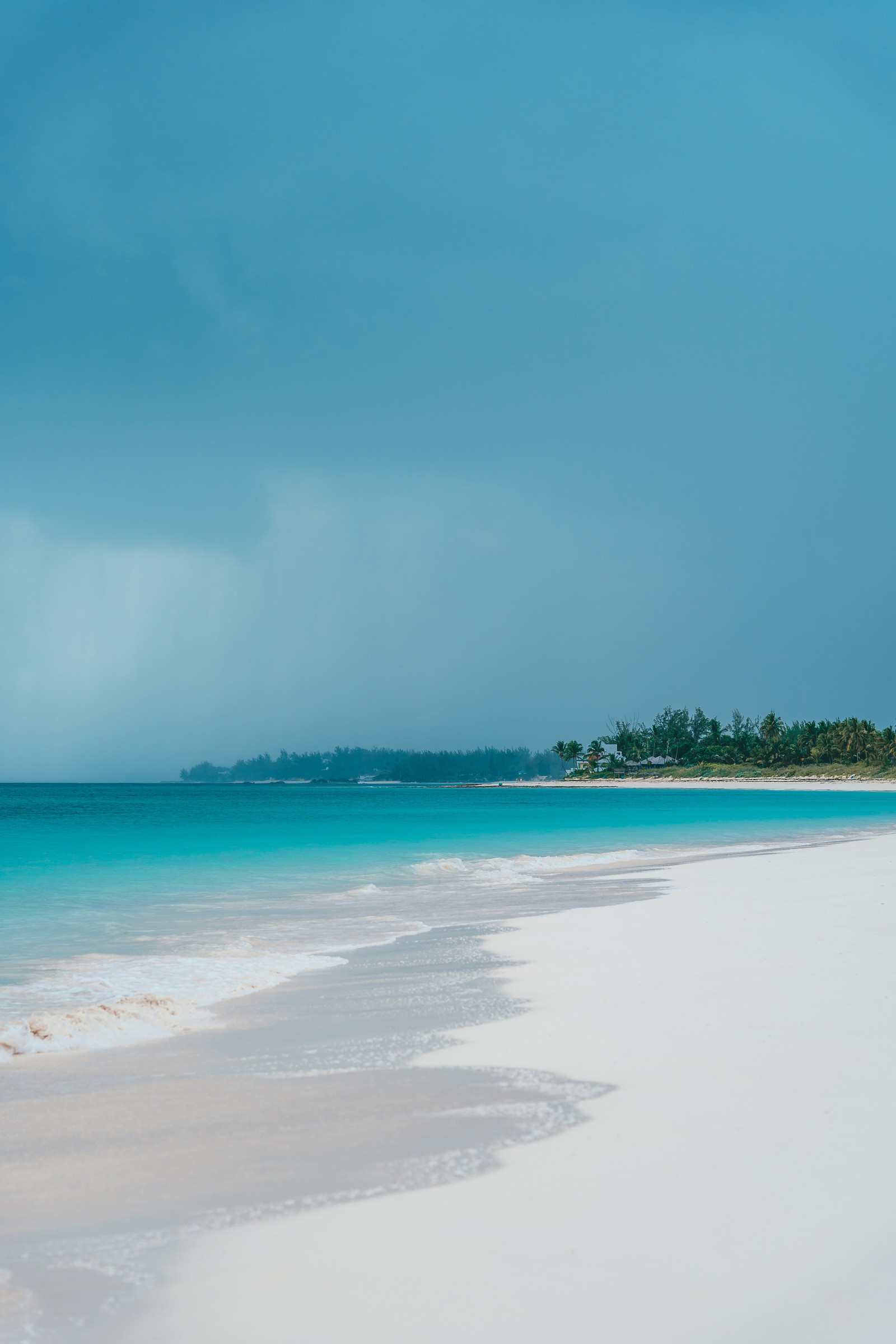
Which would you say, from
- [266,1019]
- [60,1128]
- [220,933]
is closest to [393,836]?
[220,933]

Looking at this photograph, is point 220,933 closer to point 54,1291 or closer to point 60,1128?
point 60,1128

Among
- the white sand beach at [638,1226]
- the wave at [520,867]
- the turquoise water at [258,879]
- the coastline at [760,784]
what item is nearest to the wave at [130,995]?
the turquoise water at [258,879]

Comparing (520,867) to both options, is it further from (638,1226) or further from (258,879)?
(638,1226)

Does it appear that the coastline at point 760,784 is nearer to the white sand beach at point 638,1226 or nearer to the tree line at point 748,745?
the tree line at point 748,745

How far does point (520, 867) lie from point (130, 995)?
15.6m

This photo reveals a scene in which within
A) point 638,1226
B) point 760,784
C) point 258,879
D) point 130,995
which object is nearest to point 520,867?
point 258,879

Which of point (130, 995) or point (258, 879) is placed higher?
point (130, 995)

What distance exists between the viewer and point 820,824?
4141 cm

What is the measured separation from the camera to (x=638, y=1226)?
3.40 metres

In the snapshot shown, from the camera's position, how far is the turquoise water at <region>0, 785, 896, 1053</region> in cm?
1024

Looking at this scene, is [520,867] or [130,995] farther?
[520,867]

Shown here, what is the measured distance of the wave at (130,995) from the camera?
22.1 feet

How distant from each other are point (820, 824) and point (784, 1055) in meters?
39.3

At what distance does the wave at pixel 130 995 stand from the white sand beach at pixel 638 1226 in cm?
266
